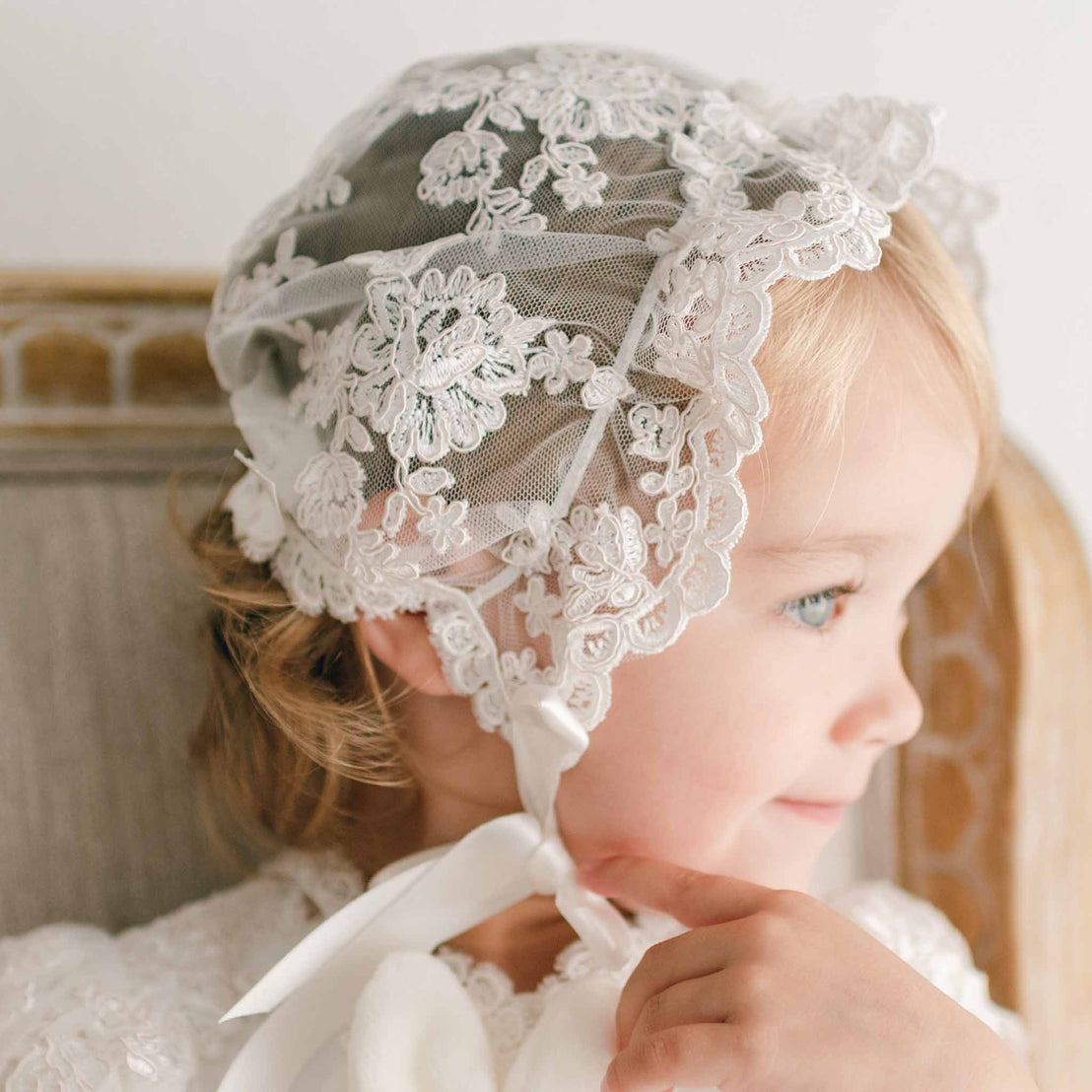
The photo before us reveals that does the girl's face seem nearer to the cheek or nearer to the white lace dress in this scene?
the cheek

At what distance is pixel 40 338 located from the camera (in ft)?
3.70

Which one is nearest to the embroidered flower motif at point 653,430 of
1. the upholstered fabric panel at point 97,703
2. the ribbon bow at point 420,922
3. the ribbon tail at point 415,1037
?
the ribbon bow at point 420,922

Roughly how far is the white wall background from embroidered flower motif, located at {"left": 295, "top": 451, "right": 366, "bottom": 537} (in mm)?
490

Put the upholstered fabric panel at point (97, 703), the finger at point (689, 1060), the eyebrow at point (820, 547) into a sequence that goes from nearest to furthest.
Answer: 1. the finger at point (689, 1060)
2. the eyebrow at point (820, 547)
3. the upholstered fabric panel at point (97, 703)

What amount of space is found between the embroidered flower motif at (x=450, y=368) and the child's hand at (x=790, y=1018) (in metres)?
0.39

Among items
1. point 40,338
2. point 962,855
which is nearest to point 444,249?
point 40,338

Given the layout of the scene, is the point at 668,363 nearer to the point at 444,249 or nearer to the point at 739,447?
the point at 739,447

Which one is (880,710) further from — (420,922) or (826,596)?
(420,922)

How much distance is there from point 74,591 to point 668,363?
668 mm

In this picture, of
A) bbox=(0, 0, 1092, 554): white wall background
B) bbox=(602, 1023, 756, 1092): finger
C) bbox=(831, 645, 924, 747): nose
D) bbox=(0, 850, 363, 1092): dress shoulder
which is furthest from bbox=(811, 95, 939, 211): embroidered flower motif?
bbox=(0, 850, 363, 1092): dress shoulder

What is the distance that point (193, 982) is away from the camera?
996 mm

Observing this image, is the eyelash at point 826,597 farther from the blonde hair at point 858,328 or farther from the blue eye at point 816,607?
the blonde hair at point 858,328

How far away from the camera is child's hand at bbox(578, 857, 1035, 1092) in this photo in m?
0.75

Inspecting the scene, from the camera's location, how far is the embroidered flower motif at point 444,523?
81 cm
